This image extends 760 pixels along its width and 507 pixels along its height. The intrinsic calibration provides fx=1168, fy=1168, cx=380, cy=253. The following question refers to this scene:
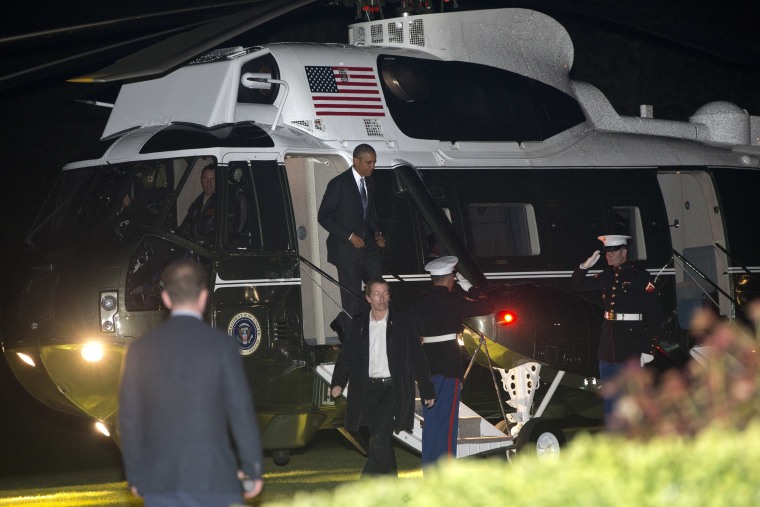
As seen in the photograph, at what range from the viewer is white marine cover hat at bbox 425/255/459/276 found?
993 cm

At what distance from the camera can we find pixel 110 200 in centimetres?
989

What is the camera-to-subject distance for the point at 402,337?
9.34 meters

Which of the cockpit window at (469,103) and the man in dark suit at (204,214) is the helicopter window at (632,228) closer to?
the cockpit window at (469,103)

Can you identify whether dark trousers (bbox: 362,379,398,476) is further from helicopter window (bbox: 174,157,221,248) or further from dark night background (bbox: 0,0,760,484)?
dark night background (bbox: 0,0,760,484)

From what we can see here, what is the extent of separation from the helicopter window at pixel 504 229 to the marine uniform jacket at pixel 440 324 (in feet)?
4.46

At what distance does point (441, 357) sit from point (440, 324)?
277 millimetres

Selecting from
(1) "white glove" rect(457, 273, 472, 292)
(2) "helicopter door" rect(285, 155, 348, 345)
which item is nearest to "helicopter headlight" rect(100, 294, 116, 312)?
(2) "helicopter door" rect(285, 155, 348, 345)

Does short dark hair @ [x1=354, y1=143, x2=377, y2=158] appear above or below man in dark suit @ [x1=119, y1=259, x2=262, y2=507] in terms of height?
above

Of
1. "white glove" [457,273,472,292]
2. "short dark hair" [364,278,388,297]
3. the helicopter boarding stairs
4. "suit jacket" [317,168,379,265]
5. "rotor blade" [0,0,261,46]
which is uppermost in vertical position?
"rotor blade" [0,0,261,46]

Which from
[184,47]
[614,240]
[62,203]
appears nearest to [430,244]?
[614,240]

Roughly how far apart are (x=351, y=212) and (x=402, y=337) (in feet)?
4.60

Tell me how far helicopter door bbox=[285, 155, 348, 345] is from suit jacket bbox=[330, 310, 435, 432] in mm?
906

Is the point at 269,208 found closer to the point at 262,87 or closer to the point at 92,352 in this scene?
the point at 262,87

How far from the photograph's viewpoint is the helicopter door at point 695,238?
41.5 feet
